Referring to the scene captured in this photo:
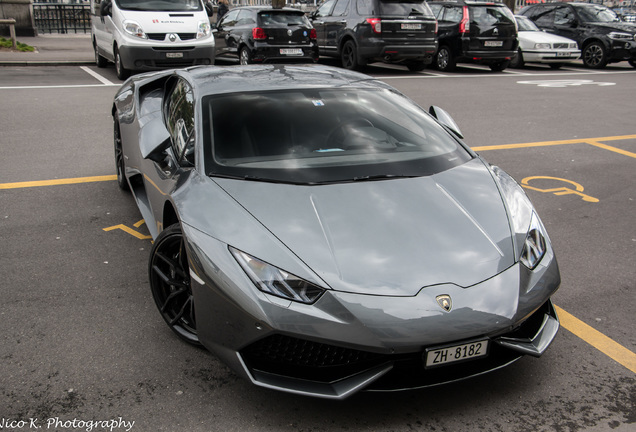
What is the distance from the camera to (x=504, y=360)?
2740mm

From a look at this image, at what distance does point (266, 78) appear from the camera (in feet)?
13.7

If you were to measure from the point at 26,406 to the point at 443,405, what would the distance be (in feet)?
5.88

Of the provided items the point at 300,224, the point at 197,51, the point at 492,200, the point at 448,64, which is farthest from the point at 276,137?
the point at 448,64

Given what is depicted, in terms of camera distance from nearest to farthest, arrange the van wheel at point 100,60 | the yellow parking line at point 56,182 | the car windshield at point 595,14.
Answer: the yellow parking line at point 56,182 < the van wheel at point 100,60 < the car windshield at point 595,14

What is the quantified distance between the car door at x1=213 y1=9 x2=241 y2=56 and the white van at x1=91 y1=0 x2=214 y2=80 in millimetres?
2114

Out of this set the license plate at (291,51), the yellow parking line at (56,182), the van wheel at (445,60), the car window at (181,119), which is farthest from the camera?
the van wheel at (445,60)

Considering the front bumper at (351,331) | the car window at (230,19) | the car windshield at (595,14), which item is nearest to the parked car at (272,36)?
the car window at (230,19)

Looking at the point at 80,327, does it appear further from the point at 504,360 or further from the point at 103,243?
the point at 504,360

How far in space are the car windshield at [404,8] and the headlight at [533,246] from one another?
1229 centimetres

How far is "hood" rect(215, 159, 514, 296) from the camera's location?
268 centimetres

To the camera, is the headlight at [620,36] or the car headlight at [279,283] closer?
the car headlight at [279,283]

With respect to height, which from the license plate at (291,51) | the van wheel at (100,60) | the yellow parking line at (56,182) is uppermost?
the license plate at (291,51)

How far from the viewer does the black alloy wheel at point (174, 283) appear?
3.14m

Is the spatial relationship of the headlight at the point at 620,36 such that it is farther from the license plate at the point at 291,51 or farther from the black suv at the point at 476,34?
the license plate at the point at 291,51
